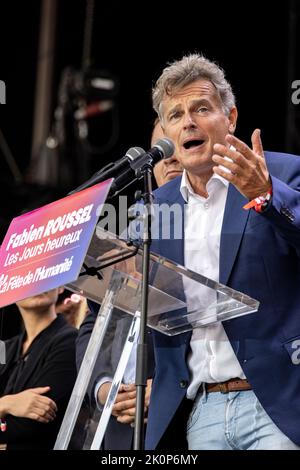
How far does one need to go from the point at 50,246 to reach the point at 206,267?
1.96ft

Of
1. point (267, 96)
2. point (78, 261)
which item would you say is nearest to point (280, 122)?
point (267, 96)

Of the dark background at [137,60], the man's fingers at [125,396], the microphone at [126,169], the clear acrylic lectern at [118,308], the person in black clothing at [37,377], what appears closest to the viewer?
the clear acrylic lectern at [118,308]

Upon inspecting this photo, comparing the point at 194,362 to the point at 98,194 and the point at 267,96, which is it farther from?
the point at 267,96

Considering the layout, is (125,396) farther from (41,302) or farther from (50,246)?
(41,302)

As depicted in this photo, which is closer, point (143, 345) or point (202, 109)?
point (143, 345)

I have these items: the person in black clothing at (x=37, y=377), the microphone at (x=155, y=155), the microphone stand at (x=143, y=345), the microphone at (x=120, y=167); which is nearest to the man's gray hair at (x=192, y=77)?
the microphone at (x=155, y=155)

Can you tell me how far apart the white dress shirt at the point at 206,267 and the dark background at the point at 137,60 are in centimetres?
323

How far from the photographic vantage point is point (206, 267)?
8.69 ft

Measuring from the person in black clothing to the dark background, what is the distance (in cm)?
215

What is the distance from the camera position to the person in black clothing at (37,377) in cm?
348

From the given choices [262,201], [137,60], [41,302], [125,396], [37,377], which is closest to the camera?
[262,201]

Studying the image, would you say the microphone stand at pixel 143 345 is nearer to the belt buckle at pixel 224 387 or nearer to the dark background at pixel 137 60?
the belt buckle at pixel 224 387

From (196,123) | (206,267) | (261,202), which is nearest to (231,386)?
(206,267)

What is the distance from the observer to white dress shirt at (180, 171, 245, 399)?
249 centimetres
